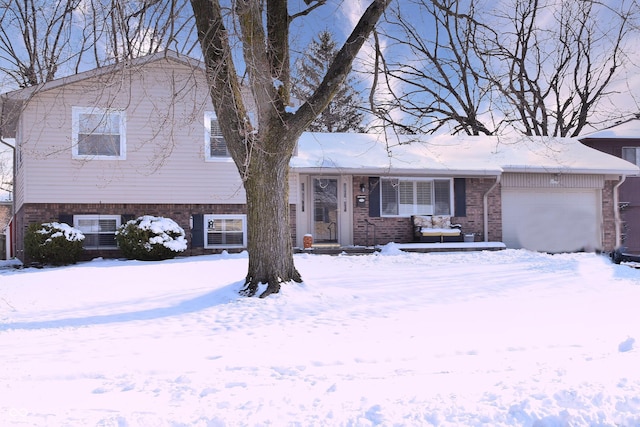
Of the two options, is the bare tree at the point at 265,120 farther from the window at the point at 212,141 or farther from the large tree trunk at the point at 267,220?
the window at the point at 212,141

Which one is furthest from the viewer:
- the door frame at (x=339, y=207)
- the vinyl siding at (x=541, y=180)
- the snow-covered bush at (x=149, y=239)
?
the vinyl siding at (x=541, y=180)

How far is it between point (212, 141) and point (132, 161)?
222 cm

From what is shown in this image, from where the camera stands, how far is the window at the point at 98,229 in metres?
14.2

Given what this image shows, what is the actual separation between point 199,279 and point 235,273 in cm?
85

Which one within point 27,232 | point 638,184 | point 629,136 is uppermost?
point 629,136

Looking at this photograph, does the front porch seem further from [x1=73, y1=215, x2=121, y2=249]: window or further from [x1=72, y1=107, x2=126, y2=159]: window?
[x1=72, y1=107, x2=126, y2=159]: window

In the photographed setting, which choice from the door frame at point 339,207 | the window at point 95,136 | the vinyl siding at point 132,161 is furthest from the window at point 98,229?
the door frame at point 339,207

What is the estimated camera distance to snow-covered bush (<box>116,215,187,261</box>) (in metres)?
13.1

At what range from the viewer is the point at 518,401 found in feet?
11.2

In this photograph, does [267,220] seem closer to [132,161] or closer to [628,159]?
[132,161]

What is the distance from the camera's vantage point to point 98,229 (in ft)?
46.9

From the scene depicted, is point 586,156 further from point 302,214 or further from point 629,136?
point 302,214

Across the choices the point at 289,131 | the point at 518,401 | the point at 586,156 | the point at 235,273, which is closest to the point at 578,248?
the point at 586,156

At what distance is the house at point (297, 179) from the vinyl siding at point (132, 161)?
0.10 ft
